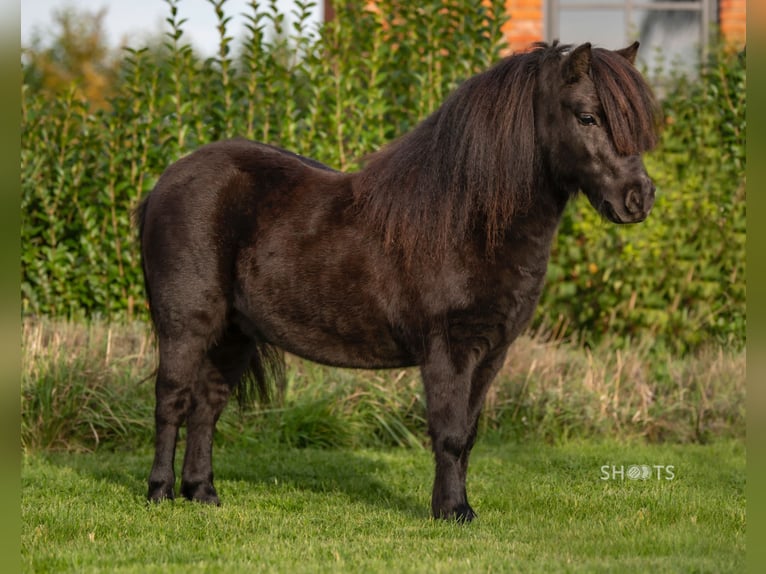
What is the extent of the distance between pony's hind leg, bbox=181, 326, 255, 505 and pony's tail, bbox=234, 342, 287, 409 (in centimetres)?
9

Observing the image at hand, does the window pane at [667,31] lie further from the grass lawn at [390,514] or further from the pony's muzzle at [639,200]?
the pony's muzzle at [639,200]

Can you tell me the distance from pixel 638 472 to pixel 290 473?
218cm

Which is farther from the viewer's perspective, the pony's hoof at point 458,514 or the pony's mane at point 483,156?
the pony's hoof at point 458,514

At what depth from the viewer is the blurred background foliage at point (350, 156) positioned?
339 inches

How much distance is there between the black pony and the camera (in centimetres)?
451

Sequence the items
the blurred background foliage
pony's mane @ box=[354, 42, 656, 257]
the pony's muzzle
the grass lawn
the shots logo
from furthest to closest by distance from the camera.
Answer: the blurred background foliage → the shots logo → pony's mane @ box=[354, 42, 656, 257] → the pony's muzzle → the grass lawn

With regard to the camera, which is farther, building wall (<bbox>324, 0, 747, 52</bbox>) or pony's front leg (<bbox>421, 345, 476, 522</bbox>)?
building wall (<bbox>324, 0, 747, 52</bbox>)

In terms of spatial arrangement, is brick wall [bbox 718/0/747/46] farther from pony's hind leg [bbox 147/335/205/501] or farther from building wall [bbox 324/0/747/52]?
pony's hind leg [bbox 147/335/205/501]

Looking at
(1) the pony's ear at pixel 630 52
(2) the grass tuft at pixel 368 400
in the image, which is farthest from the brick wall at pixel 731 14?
(1) the pony's ear at pixel 630 52

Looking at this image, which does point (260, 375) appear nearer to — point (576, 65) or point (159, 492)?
point (159, 492)

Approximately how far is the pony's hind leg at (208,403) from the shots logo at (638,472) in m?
2.36

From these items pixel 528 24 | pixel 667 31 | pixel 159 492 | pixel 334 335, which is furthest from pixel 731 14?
pixel 159 492

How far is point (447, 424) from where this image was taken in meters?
4.61

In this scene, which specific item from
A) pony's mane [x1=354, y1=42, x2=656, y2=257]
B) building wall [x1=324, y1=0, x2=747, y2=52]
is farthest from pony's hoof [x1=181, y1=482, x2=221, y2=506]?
building wall [x1=324, y1=0, x2=747, y2=52]
